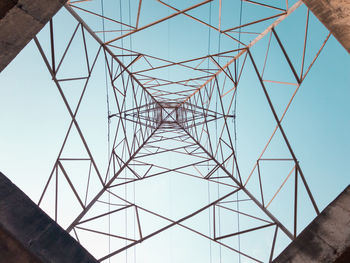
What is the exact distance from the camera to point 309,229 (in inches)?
99.5

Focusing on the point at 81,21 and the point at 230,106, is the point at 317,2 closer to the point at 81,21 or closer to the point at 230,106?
the point at 81,21

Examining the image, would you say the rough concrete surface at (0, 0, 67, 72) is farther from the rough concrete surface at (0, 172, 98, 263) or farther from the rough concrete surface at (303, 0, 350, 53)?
the rough concrete surface at (303, 0, 350, 53)

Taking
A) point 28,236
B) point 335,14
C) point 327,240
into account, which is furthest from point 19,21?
point 327,240

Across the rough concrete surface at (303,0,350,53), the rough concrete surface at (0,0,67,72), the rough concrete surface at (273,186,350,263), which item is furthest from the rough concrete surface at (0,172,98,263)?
the rough concrete surface at (303,0,350,53)

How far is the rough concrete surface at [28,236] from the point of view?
7.16 ft

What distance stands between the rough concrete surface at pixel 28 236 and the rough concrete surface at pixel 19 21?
164 centimetres

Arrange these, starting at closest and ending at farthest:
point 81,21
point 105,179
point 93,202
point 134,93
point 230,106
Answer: point 93,202 → point 81,21 → point 105,179 → point 230,106 → point 134,93

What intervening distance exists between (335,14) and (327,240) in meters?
2.98

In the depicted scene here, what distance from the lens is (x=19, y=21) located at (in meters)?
2.78

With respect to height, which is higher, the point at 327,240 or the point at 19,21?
the point at 19,21

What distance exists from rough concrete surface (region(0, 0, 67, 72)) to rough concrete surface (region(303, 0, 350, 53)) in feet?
11.2

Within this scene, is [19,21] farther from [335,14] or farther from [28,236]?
[335,14]

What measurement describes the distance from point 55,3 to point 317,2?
3.48 metres

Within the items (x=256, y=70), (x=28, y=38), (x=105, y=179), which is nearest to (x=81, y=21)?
(x=28, y=38)
